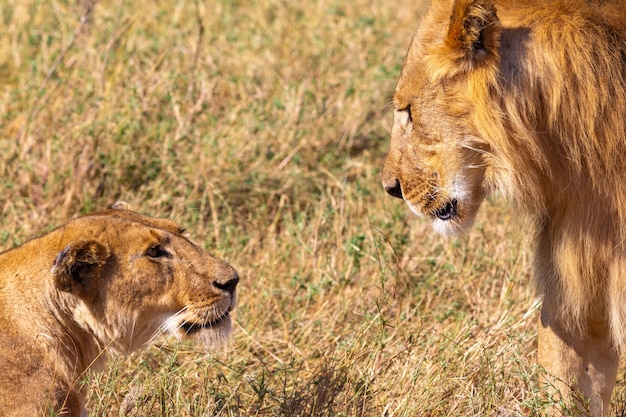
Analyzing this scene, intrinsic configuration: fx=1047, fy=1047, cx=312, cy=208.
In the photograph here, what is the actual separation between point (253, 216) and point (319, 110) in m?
0.88

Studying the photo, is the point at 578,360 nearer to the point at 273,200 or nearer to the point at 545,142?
the point at 545,142

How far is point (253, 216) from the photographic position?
507 centimetres

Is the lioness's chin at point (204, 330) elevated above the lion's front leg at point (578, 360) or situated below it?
above

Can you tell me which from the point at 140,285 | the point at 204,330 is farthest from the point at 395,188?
the point at 140,285

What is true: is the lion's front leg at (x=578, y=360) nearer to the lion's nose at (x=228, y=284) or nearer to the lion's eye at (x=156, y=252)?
the lion's nose at (x=228, y=284)

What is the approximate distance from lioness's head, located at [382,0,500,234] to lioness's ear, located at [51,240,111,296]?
0.94 metres

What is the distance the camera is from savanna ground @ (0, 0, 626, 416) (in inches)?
136

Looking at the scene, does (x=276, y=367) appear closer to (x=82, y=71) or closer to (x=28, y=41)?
(x=82, y=71)

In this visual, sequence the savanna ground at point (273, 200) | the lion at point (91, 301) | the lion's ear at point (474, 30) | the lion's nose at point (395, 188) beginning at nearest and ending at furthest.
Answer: the lion's ear at point (474, 30) < the lion at point (91, 301) < the lion's nose at point (395, 188) < the savanna ground at point (273, 200)

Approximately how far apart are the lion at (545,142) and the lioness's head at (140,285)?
0.70 metres

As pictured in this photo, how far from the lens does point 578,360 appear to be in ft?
10.8

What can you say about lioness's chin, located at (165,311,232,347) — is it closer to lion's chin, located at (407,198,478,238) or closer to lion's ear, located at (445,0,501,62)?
lion's chin, located at (407,198,478,238)

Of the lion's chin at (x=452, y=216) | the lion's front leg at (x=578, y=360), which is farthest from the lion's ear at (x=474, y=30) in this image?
the lion's front leg at (x=578, y=360)

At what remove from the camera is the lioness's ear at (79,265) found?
2.96 metres
